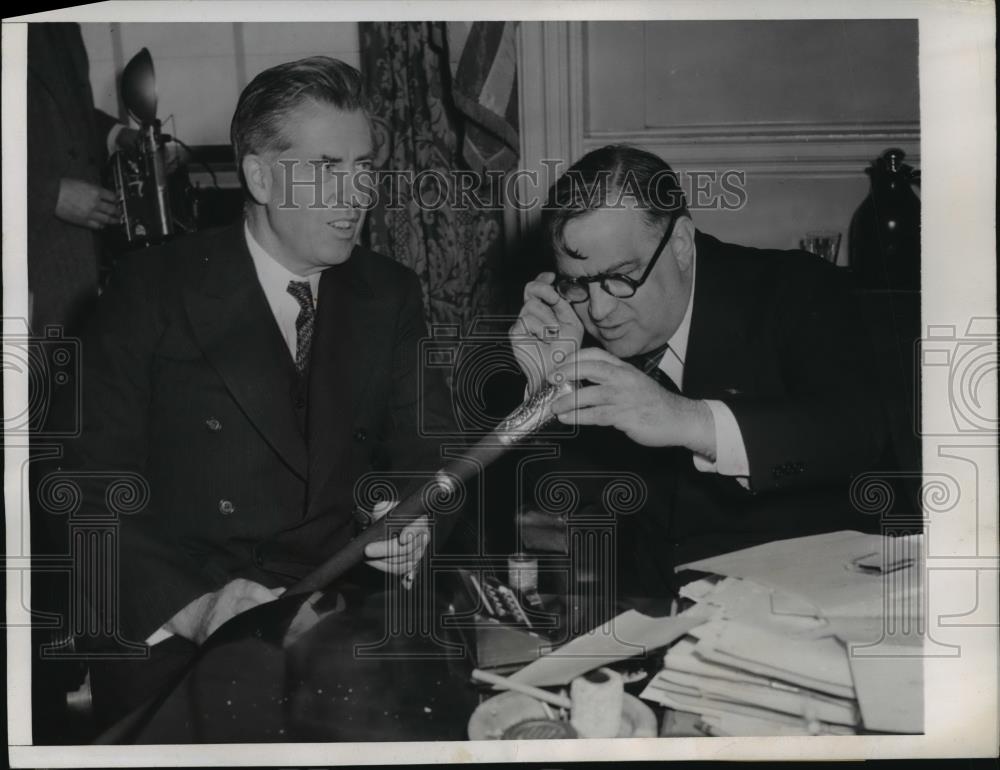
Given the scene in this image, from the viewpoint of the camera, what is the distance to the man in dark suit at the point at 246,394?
190cm

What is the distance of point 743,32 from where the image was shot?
1963 millimetres

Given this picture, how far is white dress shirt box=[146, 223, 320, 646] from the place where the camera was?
193 centimetres

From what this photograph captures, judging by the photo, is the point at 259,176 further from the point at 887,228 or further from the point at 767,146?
the point at 887,228

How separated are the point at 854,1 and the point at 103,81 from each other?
1.42 m

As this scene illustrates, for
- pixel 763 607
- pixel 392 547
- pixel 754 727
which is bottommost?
pixel 754 727

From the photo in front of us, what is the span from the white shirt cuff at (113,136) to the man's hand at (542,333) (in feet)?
2.64

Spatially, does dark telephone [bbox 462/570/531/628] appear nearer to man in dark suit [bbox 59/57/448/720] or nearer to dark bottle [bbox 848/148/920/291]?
man in dark suit [bbox 59/57/448/720]

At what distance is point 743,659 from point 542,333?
698 mm

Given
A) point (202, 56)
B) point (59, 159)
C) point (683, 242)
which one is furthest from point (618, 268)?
point (59, 159)

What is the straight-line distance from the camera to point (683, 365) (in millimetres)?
1961

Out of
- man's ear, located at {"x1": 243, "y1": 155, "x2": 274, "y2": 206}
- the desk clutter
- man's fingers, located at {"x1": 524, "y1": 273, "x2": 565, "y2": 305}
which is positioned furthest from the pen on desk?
man's ear, located at {"x1": 243, "y1": 155, "x2": 274, "y2": 206}

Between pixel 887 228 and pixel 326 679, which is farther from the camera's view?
pixel 887 228

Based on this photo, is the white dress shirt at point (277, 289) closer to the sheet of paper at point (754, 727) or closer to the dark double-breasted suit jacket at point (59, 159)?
the dark double-breasted suit jacket at point (59, 159)

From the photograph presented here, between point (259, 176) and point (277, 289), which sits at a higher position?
point (259, 176)
